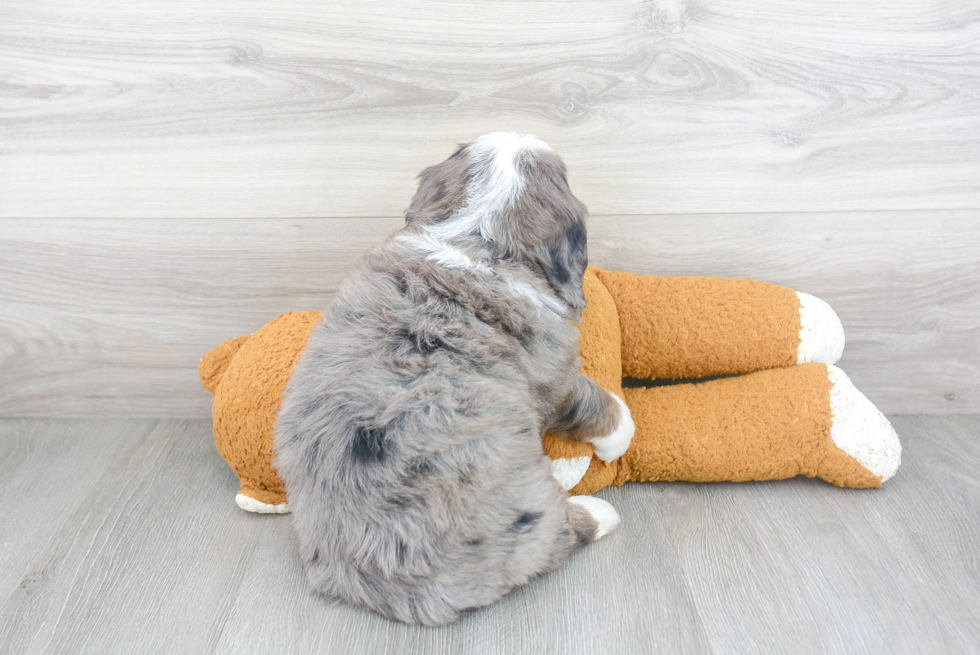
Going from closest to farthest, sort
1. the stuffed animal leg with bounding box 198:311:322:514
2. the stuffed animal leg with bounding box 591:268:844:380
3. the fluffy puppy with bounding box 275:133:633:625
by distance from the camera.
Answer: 1. the fluffy puppy with bounding box 275:133:633:625
2. the stuffed animal leg with bounding box 198:311:322:514
3. the stuffed animal leg with bounding box 591:268:844:380

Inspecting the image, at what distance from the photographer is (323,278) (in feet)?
7.61

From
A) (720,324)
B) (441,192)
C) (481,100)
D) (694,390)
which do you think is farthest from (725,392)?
(481,100)

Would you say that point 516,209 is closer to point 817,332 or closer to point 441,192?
point 441,192

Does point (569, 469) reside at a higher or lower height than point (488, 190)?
lower

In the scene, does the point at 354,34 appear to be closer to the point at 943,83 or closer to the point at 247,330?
the point at 247,330

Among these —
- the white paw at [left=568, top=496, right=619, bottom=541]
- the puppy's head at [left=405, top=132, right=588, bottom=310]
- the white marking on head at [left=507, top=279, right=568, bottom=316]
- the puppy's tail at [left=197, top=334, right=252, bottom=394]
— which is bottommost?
the white paw at [left=568, top=496, right=619, bottom=541]

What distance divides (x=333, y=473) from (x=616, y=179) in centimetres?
131

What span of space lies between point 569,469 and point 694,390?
53cm

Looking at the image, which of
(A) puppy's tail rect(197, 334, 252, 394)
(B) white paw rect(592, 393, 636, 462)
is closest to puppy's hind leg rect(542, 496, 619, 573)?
(B) white paw rect(592, 393, 636, 462)

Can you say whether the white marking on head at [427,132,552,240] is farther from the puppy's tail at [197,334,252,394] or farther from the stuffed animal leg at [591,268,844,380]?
the puppy's tail at [197,334,252,394]

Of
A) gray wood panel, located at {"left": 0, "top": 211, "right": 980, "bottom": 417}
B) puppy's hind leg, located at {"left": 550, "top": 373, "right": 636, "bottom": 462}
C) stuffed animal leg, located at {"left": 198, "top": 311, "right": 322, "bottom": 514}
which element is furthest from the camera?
gray wood panel, located at {"left": 0, "top": 211, "right": 980, "bottom": 417}

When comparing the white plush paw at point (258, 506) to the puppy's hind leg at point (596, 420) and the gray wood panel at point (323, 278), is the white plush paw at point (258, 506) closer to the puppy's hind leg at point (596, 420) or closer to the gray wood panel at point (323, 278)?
the gray wood panel at point (323, 278)

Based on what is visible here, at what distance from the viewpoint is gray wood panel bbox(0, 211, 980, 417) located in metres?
2.25

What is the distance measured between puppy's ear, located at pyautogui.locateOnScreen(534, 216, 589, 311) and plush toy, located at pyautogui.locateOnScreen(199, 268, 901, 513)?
276 mm
